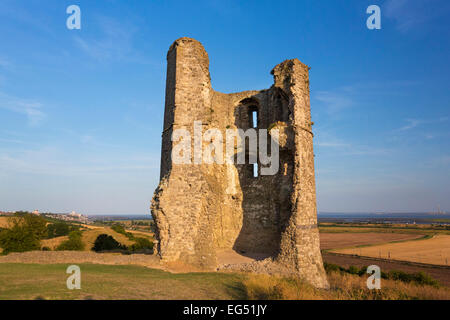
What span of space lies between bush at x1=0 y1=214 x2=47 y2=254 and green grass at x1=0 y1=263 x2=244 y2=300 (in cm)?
1342

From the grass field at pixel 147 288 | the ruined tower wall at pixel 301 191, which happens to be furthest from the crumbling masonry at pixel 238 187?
the grass field at pixel 147 288

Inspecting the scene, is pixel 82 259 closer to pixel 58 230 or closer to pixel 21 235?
pixel 21 235

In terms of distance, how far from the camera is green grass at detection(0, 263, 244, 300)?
5.88 m

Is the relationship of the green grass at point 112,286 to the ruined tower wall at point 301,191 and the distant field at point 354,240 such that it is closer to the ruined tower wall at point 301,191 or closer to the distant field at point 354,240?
the ruined tower wall at point 301,191

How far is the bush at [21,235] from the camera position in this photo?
19.4 meters

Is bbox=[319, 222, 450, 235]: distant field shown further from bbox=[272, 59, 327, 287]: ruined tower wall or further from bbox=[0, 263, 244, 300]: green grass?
bbox=[0, 263, 244, 300]: green grass

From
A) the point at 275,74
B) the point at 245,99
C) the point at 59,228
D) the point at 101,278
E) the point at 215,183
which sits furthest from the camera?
the point at 59,228

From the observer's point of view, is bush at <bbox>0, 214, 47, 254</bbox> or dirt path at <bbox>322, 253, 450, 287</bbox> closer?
A: bush at <bbox>0, 214, 47, 254</bbox>

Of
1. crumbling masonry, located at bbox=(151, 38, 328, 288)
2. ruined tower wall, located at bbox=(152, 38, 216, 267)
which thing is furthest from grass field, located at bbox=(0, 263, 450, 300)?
crumbling masonry, located at bbox=(151, 38, 328, 288)

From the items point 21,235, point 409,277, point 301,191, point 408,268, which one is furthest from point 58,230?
point 408,268

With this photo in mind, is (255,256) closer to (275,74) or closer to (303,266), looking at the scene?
(303,266)

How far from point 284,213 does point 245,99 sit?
7.63 m
